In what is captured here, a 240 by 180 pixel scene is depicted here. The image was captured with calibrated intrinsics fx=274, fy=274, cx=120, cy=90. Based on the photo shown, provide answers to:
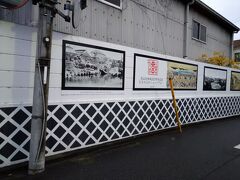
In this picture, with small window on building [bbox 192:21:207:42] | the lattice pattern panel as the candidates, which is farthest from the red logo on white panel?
small window on building [bbox 192:21:207:42]

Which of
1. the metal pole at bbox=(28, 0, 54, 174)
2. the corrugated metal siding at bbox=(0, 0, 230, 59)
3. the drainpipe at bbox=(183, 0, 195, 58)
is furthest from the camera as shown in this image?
the drainpipe at bbox=(183, 0, 195, 58)

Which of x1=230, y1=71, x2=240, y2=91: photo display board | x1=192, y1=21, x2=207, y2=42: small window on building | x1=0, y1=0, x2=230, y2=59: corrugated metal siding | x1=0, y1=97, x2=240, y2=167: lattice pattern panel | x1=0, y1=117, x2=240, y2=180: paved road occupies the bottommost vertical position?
x1=0, y1=117, x2=240, y2=180: paved road

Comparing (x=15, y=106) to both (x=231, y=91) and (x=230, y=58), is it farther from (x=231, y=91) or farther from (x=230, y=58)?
(x=230, y=58)

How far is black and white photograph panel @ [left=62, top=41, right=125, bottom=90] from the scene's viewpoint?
5.83 m

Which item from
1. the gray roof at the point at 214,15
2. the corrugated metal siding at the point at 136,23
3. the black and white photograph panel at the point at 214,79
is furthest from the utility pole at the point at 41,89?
the gray roof at the point at 214,15

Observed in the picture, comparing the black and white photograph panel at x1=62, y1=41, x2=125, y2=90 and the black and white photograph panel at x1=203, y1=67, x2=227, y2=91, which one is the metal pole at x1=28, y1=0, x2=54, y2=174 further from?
the black and white photograph panel at x1=203, y1=67, x2=227, y2=91

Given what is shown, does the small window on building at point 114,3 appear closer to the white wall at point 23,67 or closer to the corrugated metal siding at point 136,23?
the corrugated metal siding at point 136,23

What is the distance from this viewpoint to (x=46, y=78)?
487cm

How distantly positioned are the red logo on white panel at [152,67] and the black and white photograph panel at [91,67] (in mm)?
1215

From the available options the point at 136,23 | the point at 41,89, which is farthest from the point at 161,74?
the point at 41,89

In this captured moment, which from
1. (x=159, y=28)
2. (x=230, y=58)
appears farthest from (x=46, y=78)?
(x=230, y=58)

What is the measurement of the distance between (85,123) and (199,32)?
9.86 meters

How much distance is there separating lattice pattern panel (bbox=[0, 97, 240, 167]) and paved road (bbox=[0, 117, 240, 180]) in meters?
0.29

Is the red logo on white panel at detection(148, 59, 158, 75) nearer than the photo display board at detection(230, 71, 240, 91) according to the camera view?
Yes
